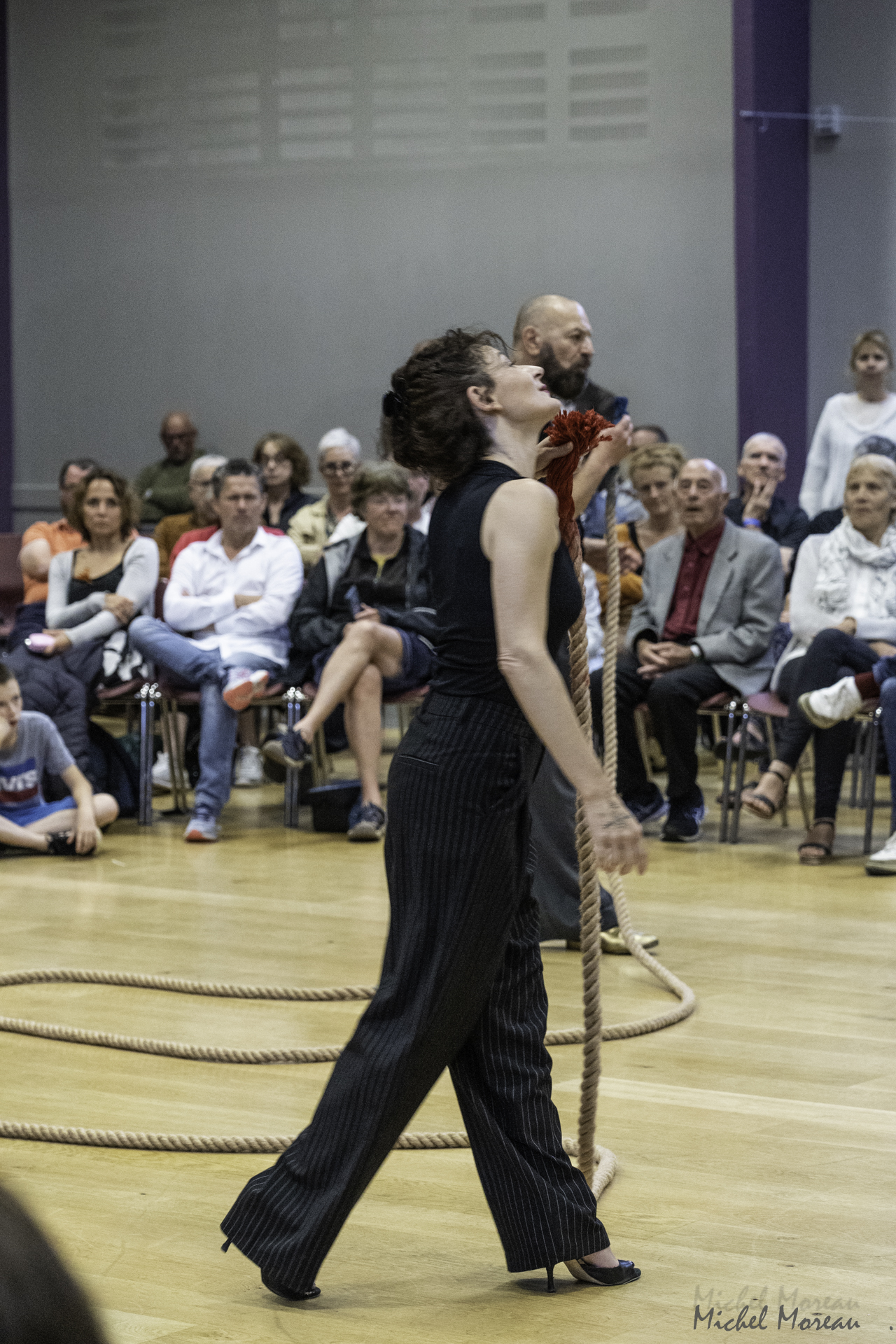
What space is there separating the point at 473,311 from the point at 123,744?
379 cm

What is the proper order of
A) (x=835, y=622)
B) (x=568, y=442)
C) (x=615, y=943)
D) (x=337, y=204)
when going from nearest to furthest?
(x=568, y=442) < (x=615, y=943) < (x=835, y=622) < (x=337, y=204)

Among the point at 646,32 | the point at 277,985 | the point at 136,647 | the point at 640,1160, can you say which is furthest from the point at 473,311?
the point at 640,1160

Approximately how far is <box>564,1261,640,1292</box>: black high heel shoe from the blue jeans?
159 inches

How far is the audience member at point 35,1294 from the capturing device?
0.63 meters

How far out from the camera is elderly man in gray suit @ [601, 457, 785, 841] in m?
6.12

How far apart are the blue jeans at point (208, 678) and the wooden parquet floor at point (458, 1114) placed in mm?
905

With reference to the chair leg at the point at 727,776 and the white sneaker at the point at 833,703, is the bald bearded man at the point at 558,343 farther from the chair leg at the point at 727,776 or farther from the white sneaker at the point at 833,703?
the chair leg at the point at 727,776

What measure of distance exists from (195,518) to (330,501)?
2.41 ft

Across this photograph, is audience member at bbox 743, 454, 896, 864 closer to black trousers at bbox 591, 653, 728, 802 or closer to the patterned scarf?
the patterned scarf

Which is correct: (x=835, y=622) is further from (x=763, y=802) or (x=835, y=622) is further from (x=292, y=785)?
(x=292, y=785)

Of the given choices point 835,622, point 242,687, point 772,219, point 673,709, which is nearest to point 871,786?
point 835,622

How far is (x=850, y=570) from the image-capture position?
602cm

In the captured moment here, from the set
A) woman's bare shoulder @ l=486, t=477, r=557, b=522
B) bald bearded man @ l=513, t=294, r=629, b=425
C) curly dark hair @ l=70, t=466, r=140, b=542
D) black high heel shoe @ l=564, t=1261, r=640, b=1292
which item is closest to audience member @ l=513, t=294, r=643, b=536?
bald bearded man @ l=513, t=294, r=629, b=425

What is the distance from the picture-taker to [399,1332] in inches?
86.7
